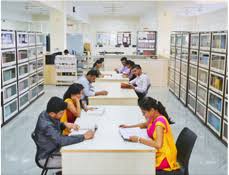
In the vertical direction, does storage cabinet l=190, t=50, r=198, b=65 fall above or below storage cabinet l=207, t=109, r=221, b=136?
above

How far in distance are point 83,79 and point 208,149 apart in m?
2.52

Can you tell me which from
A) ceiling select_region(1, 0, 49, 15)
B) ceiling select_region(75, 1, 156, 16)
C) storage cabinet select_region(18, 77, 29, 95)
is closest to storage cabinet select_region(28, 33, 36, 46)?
storage cabinet select_region(18, 77, 29, 95)

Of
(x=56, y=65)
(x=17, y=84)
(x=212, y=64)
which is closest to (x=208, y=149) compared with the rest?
(x=212, y=64)

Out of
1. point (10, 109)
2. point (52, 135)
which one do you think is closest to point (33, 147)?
point (10, 109)

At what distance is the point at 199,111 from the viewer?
7277 mm

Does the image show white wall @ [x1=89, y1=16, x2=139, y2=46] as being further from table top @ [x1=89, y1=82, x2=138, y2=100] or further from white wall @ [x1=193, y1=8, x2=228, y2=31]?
table top @ [x1=89, y1=82, x2=138, y2=100]

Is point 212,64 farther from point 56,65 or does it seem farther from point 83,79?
point 56,65

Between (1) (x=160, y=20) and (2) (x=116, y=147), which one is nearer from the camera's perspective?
(2) (x=116, y=147)

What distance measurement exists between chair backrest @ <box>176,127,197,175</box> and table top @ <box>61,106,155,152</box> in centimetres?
36

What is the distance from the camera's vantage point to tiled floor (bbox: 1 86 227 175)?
14.8 feet

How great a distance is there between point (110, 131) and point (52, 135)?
70 cm

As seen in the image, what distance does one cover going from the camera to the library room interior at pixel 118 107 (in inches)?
122

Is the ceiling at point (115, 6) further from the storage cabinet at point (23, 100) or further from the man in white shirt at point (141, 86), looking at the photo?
the man in white shirt at point (141, 86)

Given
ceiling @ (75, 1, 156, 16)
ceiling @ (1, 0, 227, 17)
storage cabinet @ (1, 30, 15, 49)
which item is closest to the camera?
storage cabinet @ (1, 30, 15, 49)
